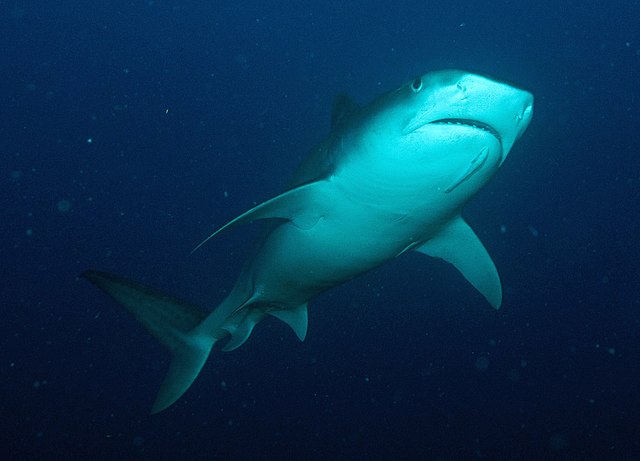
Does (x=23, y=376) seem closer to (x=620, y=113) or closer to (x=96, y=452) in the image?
(x=96, y=452)

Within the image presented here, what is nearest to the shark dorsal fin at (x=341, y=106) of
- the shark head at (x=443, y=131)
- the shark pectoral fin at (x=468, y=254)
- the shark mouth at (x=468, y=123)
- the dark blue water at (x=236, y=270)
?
the shark head at (x=443, y=131)

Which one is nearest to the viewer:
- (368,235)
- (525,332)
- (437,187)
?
(437,187)

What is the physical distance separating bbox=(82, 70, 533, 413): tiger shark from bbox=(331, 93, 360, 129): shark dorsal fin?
1 cm

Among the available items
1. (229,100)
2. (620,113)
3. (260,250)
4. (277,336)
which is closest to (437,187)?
(260,250)

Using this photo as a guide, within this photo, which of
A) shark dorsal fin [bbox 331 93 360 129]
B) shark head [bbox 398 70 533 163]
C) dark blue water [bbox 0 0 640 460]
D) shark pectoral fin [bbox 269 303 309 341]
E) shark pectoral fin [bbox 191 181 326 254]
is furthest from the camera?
dark blue water [bbox 0 0 640 460]

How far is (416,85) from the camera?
2.51 metres

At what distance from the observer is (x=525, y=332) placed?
14.7 metres

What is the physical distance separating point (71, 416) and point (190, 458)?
3.51 m

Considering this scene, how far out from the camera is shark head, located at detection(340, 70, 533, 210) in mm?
2328

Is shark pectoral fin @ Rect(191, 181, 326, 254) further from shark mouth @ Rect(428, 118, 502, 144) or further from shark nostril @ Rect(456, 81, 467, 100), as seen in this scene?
shark nostril @ Rect(456, 81, 467, 100)

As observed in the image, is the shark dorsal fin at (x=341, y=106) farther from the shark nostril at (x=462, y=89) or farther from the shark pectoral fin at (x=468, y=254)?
the shark nostril at (x=462, y=89)

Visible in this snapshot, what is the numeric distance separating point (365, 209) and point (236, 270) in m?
11.4

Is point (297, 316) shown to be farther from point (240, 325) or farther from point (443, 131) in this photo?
point (443, 131)

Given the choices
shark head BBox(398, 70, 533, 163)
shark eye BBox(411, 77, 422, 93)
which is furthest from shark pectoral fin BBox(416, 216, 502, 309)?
shark eye BBox(411, 77, 422, 93)
